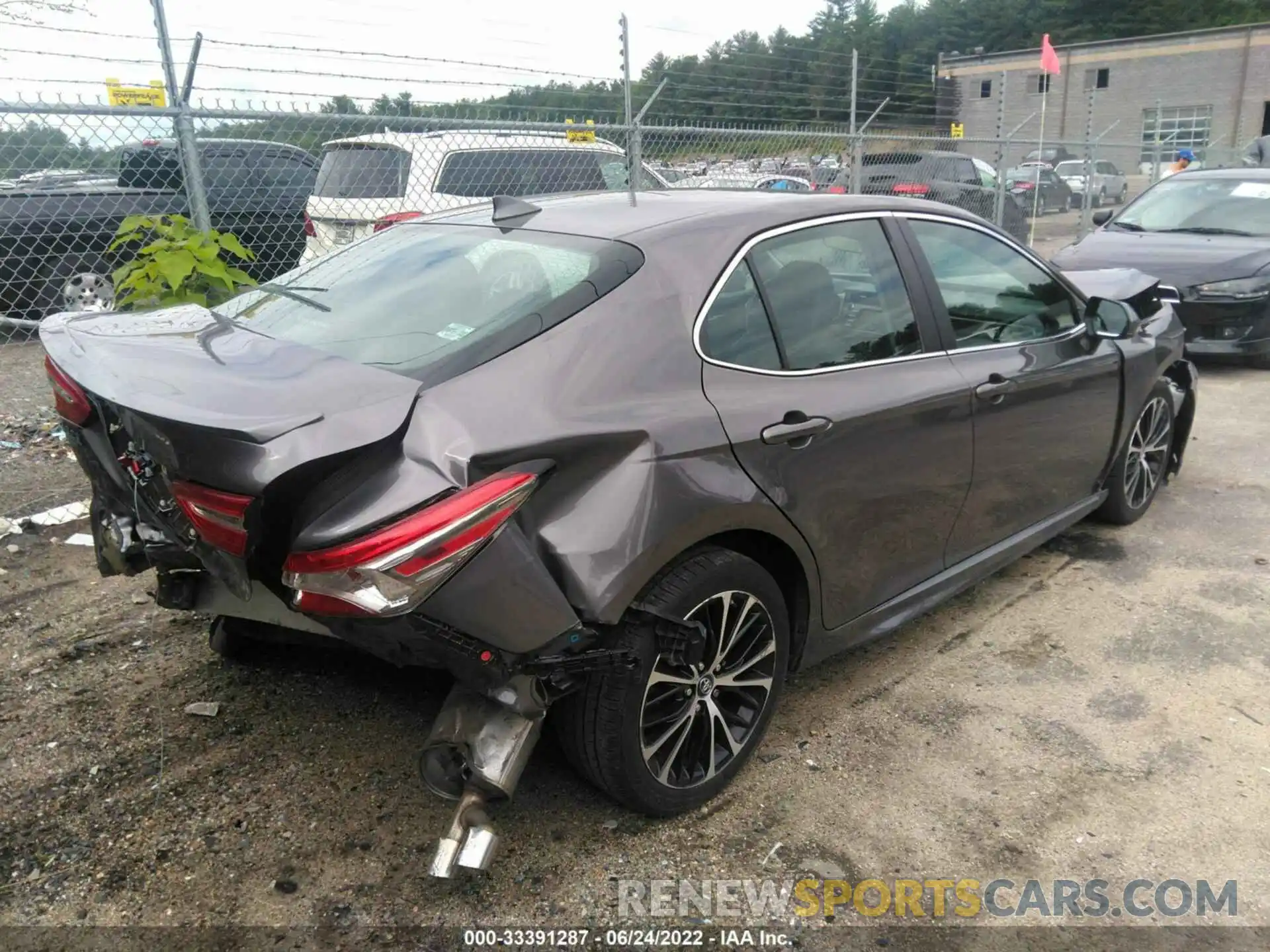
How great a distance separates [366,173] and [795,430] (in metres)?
5.97

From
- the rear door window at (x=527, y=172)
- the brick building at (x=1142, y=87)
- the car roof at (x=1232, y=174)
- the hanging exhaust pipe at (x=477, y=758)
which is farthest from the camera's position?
the brick building at (x=1142, y=87)

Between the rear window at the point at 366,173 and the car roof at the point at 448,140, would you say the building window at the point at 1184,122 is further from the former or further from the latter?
the rear window at the point at 366,173

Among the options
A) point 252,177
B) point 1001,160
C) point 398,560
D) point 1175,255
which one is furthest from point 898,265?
point 1001,160

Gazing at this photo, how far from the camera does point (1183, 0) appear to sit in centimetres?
6297

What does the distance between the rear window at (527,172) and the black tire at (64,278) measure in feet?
9.25

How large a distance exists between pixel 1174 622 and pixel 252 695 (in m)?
3.45

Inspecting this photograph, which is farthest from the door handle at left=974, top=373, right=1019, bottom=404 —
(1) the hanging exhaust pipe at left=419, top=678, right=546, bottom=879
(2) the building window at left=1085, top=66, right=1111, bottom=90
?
(2) the building window at left=1085, top=66, right=1111, bottom=90

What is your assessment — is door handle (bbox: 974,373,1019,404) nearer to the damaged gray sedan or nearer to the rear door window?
the damaged gray sedan

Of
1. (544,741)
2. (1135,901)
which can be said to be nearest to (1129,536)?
(1135,901)

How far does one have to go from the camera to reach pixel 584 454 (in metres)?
2.24

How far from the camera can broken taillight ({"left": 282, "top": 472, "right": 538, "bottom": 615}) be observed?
1958 mm

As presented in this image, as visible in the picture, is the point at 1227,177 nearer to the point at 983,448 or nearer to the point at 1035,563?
the point at 1035,563

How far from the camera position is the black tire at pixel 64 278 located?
764cm

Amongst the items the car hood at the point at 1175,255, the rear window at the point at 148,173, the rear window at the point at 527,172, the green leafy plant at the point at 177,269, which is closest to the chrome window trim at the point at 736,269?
the green leafy plant at the point at 177,269
